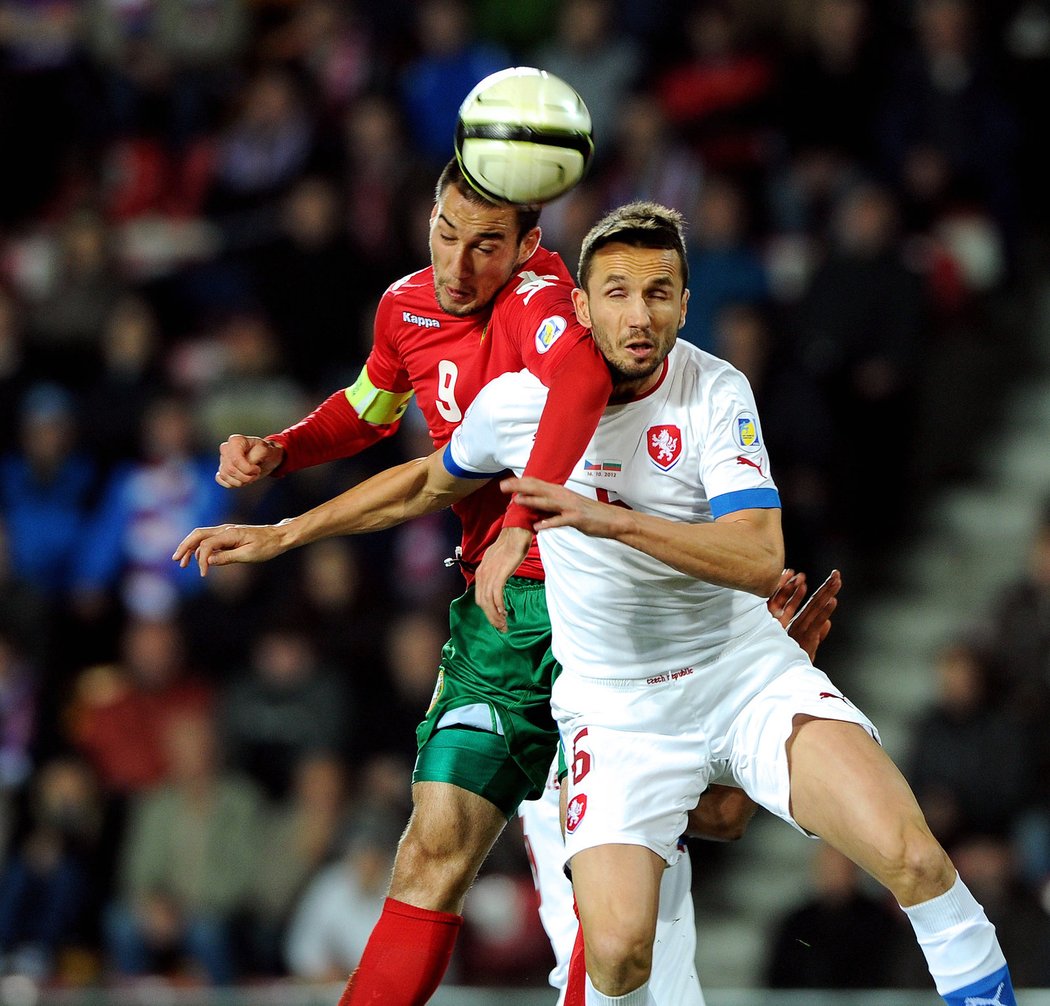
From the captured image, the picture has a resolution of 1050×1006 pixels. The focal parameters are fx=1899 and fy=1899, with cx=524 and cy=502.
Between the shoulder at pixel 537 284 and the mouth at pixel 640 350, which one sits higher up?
the shoulder at pixel 537 284

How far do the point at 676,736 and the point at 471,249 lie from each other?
144 centimetres

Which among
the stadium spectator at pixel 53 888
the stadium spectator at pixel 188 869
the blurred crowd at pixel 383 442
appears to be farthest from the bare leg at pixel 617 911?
the stadium spectator at pixel 53 888

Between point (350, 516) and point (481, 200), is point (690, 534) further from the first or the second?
point (350, 516)

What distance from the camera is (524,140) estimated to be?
504 centimetres

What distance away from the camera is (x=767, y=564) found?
4.52 m

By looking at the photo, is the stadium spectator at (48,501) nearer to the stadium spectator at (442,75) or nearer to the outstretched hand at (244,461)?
the stadium spectator at (442,75)

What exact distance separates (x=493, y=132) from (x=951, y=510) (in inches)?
221

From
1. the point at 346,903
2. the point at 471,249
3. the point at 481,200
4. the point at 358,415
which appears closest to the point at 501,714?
the point at 358,415

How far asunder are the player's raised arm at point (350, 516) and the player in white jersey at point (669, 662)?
0.08 metres

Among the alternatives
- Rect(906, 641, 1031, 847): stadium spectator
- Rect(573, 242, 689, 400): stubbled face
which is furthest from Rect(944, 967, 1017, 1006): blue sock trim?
Rect(906, 641, 1031, 847): stadium spectator

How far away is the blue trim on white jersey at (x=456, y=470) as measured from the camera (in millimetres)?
5312

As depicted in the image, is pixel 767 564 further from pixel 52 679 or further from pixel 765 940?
pixel 52 679

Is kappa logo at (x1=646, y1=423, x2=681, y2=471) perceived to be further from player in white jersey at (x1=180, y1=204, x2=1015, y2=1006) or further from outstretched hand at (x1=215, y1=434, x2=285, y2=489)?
outstretched hand at (x1=215, y1=434, x2=285, y2=489)

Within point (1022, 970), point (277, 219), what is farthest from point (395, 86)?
point (1022, 970)
